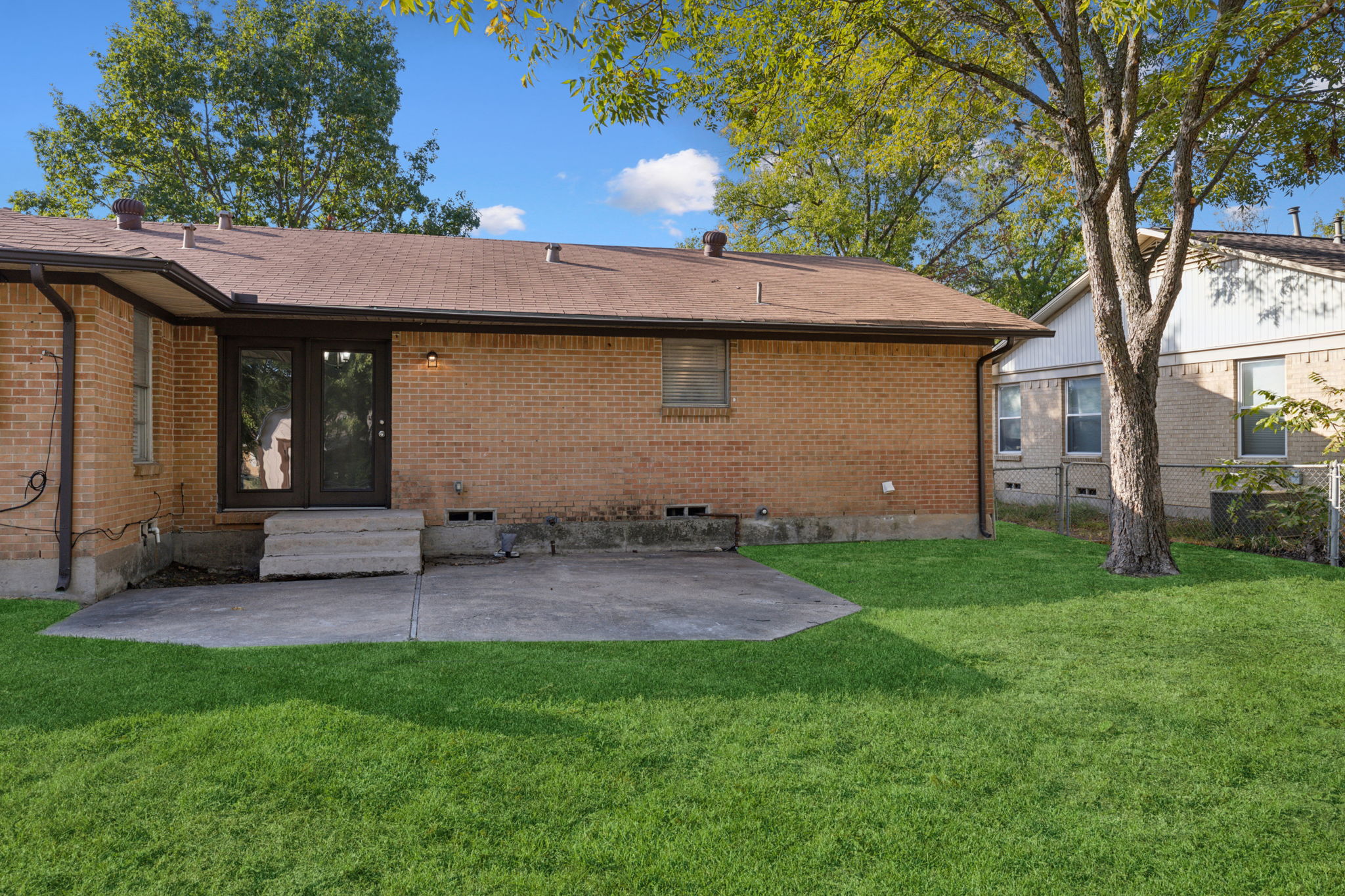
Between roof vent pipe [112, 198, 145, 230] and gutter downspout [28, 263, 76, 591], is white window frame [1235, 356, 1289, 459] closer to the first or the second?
gutter downspout [28, 263, 76, 591]

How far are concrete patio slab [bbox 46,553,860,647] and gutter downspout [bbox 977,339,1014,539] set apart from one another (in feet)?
13.8

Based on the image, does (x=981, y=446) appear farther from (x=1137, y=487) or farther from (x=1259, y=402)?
(x=1259, y=402)

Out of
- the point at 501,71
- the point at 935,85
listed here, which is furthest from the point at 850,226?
the point at 501,71

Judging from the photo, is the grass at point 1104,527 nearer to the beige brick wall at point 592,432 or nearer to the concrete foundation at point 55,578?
the beige brick wall at point 592,432

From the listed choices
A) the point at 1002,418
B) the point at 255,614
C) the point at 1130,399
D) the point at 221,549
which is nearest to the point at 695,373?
the point at 1130,399

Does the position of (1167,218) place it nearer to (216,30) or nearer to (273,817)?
(273,817)

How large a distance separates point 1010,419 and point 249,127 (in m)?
23.1

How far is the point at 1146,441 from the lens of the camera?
805 cm

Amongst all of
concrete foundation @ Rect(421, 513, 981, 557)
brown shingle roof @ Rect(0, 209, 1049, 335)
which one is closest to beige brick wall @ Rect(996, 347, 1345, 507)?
brown shingle roof @ Rect(0, 209, 1049, 335)

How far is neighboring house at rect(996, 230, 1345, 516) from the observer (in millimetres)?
11289

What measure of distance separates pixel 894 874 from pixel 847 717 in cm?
130

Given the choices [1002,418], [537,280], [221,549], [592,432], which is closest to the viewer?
[221,549]

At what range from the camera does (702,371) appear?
1008 centimetres

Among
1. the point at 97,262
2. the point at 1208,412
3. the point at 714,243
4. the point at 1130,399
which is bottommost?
the point at 1130,399
